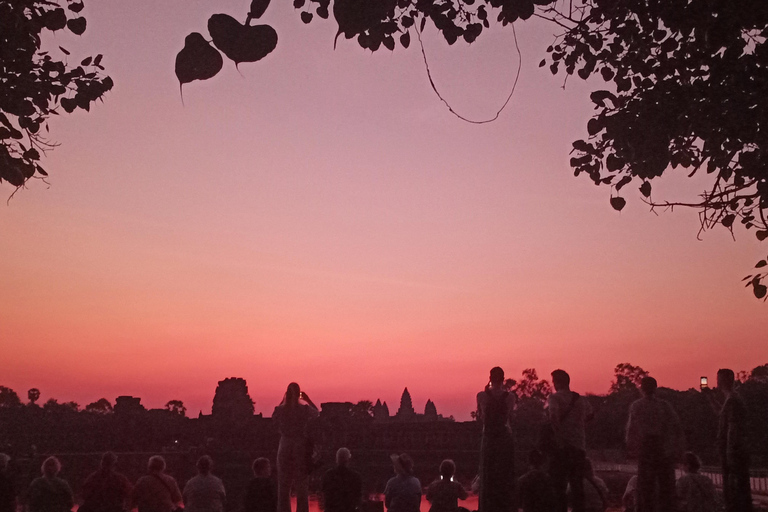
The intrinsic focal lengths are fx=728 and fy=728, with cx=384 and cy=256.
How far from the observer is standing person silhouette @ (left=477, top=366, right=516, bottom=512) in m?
8.22

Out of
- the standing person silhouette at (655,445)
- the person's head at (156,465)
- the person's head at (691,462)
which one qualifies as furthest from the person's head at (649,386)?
the person's head at (156,465)

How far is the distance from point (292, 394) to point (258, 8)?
25.7 feet

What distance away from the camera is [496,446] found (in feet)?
27.2

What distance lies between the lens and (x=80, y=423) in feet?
184

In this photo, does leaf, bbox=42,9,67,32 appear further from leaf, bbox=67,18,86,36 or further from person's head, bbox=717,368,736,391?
person's head, bbox=717,368,736,391

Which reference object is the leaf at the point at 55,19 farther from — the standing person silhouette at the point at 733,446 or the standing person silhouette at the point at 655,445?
the standing person silhouette at the point at 733,446

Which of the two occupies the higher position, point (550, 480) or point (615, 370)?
point (615, 370)

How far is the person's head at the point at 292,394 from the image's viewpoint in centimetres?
964

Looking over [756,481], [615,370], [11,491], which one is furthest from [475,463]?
[615,370]

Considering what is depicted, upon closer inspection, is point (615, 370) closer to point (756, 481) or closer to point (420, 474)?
point (420, 474)

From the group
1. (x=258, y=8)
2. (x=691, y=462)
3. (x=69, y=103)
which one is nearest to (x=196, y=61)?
(x=258, y=8)

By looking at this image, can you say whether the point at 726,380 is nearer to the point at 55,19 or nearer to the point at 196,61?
the point at 196,61

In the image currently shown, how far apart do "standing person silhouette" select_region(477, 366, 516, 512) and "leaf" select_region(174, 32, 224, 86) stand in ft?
21.2

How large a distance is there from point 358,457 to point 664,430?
38.6 m
